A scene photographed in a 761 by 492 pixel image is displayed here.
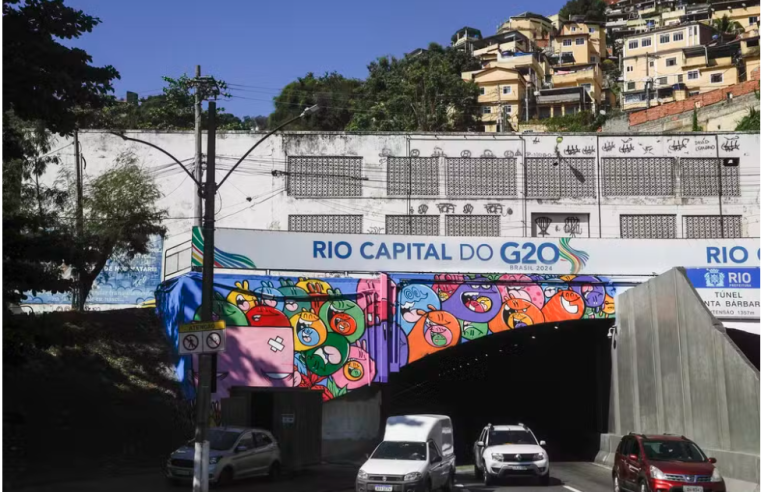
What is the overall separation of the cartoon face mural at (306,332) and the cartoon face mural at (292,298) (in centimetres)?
24

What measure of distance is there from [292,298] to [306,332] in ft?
4.66

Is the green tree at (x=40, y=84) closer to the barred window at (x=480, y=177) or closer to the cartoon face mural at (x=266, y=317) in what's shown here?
the cartoon face mural at (x=266, y=317)

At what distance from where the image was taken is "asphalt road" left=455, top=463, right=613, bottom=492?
2261cm

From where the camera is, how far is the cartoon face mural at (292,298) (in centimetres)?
3241

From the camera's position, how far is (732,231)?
49000mm

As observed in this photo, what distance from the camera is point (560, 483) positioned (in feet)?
79.4

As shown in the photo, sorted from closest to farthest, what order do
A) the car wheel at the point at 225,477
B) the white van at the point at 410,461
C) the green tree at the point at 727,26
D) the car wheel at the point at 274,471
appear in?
the white van at the point at 410,461, the car wheel at the point at 225,477, the car wheel at the point at 274,471, the green tree at the point at 727,26

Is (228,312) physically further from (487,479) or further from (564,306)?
(564,306)

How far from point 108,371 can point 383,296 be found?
10.6 m

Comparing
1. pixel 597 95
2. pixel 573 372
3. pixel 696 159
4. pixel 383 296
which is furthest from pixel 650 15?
pixel 383 296

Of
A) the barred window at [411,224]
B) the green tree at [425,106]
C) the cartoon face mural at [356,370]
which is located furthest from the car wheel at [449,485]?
the green tree at [425,106]

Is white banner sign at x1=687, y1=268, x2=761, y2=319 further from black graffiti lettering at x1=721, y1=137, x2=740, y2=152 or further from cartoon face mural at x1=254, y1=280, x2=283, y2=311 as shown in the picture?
black graffiti lettering at x1=721, y1=137, x2=740, y2=152

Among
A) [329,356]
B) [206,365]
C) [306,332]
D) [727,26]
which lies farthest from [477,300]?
[727,26]

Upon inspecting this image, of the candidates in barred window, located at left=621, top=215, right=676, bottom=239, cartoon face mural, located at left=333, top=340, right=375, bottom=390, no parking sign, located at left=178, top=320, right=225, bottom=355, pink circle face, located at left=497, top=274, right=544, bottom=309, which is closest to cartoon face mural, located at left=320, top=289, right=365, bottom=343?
cartoon face mural, located at left=333, top=340, right=375, bottom=390
